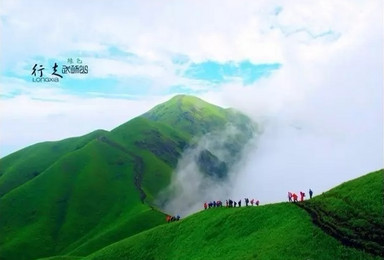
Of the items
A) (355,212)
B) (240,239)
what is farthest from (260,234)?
(355,212)

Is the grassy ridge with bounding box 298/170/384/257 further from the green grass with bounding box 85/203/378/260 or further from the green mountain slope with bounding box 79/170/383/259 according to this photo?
the green grass with bounding box 85/203/378/260

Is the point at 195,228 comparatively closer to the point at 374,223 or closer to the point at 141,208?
the point at 374,223

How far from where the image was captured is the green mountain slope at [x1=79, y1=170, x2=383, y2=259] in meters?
56.0

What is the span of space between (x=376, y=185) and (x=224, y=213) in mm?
28985

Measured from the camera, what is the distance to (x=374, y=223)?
56938mm

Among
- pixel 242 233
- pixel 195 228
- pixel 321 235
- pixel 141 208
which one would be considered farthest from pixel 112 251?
pixel 141 208

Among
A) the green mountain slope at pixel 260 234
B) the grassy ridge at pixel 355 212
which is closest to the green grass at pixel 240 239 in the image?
the green mountain slope at pixel 260 234

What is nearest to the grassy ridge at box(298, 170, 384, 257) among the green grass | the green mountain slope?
the green mountain slope

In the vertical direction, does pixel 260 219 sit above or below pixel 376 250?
above

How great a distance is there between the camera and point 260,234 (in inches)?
2598

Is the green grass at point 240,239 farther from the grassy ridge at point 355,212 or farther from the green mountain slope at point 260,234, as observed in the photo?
the grassy ridge at point 355,212

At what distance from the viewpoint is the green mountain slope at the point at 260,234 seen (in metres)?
56.0

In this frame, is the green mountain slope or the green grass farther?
the green mountain slope

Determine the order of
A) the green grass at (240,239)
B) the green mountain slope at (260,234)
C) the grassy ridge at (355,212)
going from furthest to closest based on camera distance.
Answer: the green mountain slope at (260,234) < the green grass at (240,239) < the grassy ridge at (355,212)
